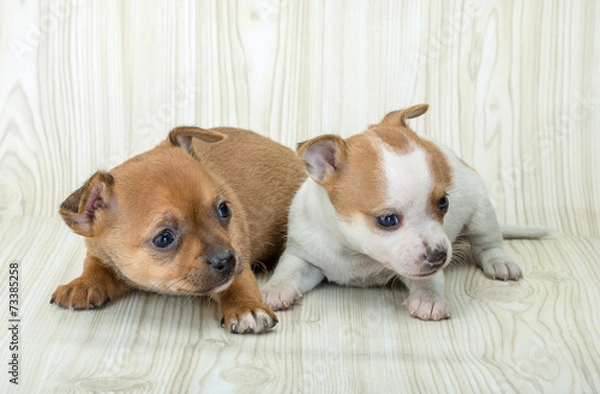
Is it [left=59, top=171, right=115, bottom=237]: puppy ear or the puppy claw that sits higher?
[left=59, top=171, right=115, bottom=237]: puppy ear

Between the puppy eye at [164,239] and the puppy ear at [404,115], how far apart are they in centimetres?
115

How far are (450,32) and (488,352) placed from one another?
99.1 inches

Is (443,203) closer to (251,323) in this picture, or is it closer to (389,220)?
(389,220)

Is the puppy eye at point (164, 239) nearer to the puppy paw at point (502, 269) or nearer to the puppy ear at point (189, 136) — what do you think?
the puppy ear at point (189, 136)

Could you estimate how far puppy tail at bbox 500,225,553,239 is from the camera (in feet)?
18.3

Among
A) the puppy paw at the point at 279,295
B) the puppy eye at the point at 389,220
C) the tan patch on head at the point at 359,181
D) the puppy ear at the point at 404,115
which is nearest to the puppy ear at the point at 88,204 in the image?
the puppy paw at the point at 279,295

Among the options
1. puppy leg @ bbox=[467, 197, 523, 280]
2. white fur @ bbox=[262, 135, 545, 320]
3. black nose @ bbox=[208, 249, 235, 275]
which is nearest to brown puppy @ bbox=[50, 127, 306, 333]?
black nose @ bbox=[208, 249, 235, 275]

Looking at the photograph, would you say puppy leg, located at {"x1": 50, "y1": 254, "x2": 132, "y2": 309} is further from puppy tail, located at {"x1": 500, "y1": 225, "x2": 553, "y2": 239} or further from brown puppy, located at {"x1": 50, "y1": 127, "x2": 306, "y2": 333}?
puppy tail, located at {"x1": 500, "y1": 225, "x2": 553, "y2": 239}

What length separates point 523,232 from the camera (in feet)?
18.3

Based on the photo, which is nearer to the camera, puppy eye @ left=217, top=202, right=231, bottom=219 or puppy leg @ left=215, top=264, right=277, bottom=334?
puppy leg @ left=215, top=264, right=277, bottom=334

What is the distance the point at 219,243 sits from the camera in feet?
13.8

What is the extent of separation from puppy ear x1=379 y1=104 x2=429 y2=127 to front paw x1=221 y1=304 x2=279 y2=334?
104 cm

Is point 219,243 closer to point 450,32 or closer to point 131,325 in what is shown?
point 131,325

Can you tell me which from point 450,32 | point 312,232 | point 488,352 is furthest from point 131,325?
point 450,32
